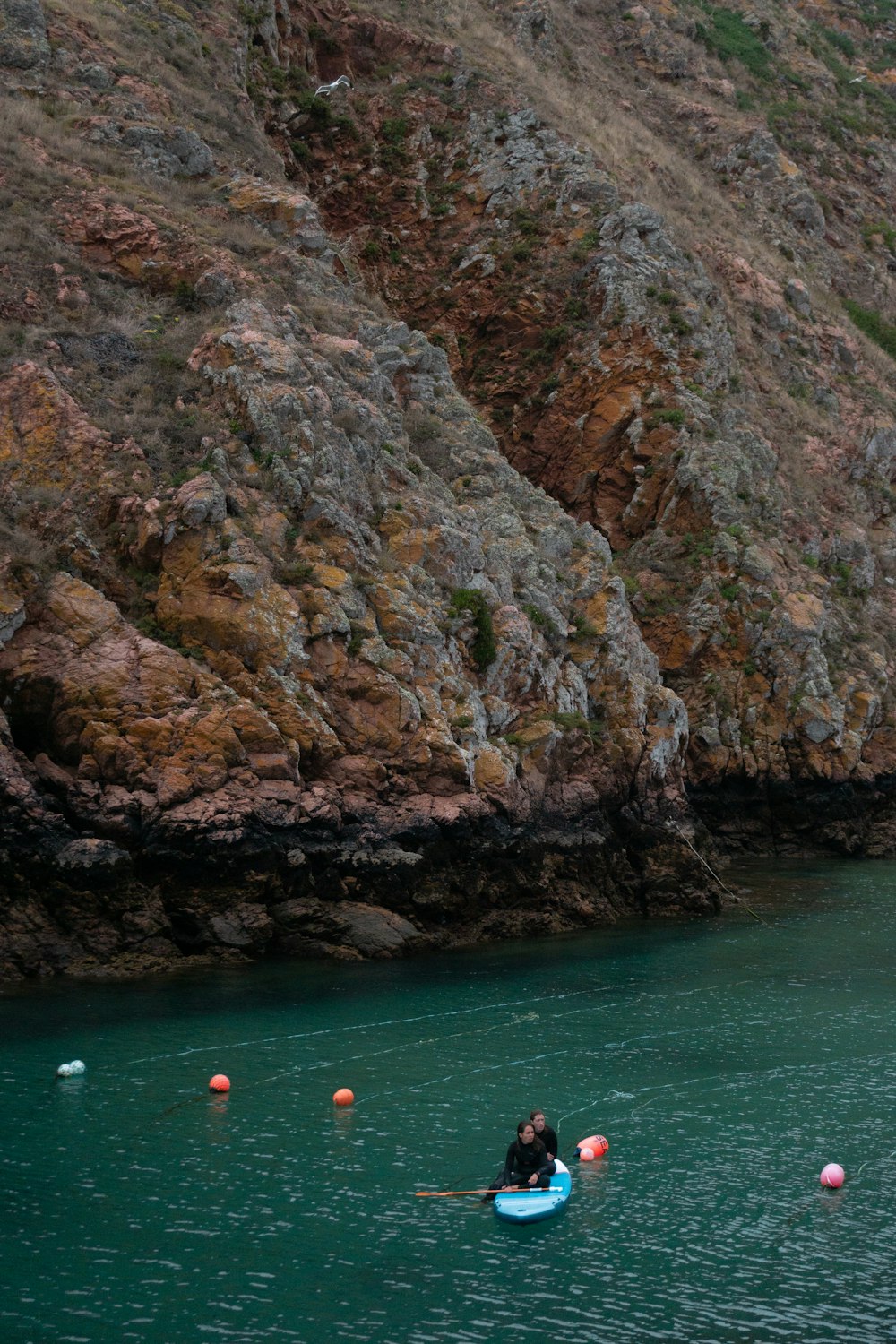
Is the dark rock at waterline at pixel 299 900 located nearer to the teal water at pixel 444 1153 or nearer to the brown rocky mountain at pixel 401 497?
the brown rocky mountain at pixel 401 497

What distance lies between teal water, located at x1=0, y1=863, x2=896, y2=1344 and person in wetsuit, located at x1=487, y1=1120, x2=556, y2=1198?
1.39 ft

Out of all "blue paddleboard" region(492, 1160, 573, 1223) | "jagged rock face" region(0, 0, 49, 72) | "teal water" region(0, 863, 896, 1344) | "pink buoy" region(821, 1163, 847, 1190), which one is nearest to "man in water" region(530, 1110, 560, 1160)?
"blue paddleboard" region(492, 1160, 573, 1223)

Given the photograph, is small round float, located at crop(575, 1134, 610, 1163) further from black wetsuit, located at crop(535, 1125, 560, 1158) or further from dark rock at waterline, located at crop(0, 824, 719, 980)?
dark rock at waterline, located at crop(0, 824, 719, 980)

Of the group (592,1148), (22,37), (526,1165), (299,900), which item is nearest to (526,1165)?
(526,1165)

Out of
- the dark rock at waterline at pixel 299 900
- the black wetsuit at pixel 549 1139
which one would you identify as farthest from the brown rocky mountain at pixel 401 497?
the black wetsuit at pixel 549 1139

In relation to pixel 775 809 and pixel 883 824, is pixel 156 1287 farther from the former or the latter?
pixel 883 824

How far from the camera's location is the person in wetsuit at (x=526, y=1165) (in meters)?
14.6

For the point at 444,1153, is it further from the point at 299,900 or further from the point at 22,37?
the point at 22,37

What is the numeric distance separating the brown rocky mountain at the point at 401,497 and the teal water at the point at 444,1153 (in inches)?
126

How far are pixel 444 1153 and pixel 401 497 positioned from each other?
1876 centimetres

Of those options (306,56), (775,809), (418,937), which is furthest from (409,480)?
(306,56)

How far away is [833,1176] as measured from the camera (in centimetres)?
1509

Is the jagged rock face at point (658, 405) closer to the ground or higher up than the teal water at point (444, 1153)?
higher up

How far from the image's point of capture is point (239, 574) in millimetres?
26172
